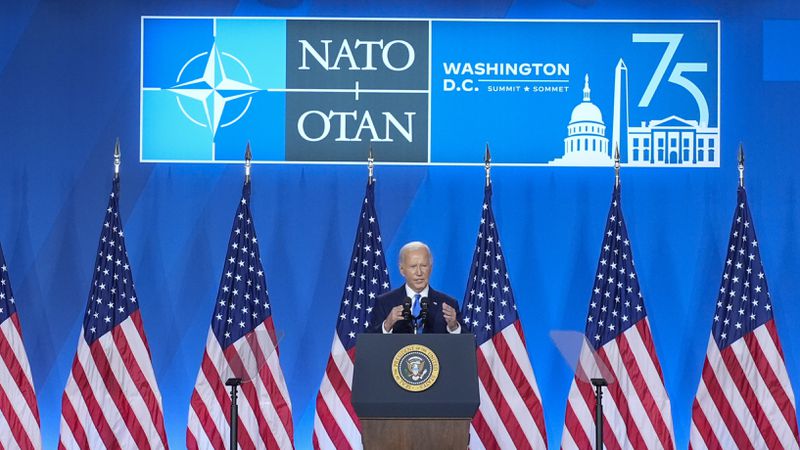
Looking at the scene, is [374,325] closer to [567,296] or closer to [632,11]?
[567,296]

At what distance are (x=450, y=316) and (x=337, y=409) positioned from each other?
2347mm

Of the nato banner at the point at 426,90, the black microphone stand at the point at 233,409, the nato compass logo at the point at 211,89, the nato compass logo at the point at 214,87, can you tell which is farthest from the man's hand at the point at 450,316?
the nato compass logo at the point at 214,87

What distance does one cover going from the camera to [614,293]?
6652 mm

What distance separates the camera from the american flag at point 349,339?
261 inches

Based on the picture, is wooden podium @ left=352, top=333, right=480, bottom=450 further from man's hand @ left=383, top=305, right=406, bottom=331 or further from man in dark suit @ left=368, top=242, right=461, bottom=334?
man in dark suit @ left=368, top=242, right=461, bottom=334

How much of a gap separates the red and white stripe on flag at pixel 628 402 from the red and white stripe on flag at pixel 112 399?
2.72 metres

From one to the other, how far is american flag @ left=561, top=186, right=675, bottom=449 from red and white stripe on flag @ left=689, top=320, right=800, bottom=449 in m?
0.26

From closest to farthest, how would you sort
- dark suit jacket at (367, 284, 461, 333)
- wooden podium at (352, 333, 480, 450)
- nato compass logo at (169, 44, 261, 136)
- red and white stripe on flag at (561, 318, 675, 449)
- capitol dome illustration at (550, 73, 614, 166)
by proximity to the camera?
1. wooden podium at (352, 333, 480, 450)
2. dark suit jacket at (367, 284, 461, 333)
3. red and white stripe on flag at (561, 318, 675, 449)
4. capitol dome illustration at (550, 73, 614, 166)
5. nato compass logo at (169, 44, 261, 136)

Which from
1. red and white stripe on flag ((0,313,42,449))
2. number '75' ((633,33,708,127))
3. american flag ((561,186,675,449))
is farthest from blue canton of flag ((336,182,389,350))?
number '75' ((633,33,708,127))

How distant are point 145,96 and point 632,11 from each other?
360 centimetres

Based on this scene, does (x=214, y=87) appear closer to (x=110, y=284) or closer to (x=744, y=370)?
(x=110, y=284)

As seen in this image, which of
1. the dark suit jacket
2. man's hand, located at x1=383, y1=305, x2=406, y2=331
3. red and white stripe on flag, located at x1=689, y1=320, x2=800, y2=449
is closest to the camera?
man's hand, located at x1=383, y1=305, x2=406, y2=331

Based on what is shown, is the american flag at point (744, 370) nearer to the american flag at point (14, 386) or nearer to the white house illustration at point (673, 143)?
the white house illustration at point (673, 143)

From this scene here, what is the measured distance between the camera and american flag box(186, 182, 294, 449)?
658cm
